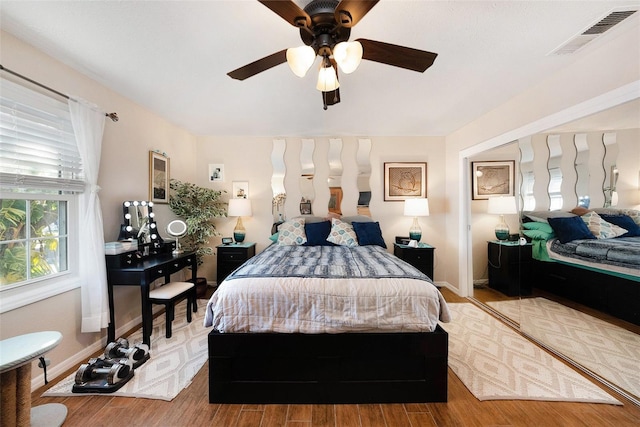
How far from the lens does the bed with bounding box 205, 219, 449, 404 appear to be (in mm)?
1611

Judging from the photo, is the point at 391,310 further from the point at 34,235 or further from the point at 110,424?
the point at 34,235

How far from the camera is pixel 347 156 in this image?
13.3 ft

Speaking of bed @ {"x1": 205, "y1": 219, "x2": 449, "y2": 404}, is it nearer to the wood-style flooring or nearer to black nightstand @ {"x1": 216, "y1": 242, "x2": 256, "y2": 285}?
the wood-style flooring

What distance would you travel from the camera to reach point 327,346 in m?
1.62

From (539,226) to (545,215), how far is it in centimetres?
14

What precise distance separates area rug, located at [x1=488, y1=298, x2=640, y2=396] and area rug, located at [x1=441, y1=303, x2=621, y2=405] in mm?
161

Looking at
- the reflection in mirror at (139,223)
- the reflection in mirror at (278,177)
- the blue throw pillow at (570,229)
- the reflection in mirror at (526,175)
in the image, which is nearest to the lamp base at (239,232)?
the reflection in mirror at (278,177)

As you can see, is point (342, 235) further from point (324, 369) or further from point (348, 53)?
point (348, 53)

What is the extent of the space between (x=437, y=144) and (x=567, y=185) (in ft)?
6.81

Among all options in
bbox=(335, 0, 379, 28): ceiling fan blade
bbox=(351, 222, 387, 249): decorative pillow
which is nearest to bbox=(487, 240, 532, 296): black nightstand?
bbox=(351, 222, 387, 249): decorative pillow

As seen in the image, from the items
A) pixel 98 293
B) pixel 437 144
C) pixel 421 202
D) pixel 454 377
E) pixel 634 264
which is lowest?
pixel 454 377

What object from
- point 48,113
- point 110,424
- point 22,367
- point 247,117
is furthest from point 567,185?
point 48,113

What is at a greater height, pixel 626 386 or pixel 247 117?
pixel 247 117

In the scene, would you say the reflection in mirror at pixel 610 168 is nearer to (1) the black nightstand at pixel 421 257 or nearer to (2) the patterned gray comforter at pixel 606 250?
(2) the patterned gray comforter at pixel 606 250
